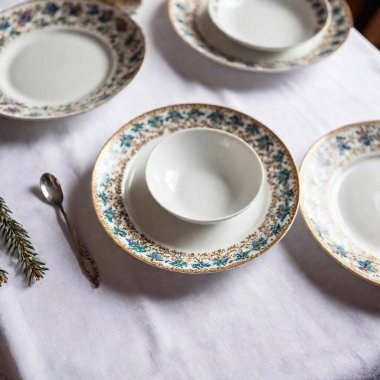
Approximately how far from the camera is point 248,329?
1.80ft

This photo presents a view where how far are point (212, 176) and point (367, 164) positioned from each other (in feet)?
0.81

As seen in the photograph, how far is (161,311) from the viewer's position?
564 mm

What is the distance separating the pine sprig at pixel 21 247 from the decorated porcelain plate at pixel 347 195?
0.37 m

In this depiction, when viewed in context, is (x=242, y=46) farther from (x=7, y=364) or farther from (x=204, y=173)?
(x=7, y=364)

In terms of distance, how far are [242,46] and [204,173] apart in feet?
1.01

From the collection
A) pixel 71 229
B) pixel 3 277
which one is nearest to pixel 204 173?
pixel 71 229

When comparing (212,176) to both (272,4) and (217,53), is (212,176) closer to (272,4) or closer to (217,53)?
(217,53)

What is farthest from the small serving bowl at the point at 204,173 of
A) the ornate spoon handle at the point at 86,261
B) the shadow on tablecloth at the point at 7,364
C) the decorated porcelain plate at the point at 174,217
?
the shadow on tablecloth at the point at 7,364

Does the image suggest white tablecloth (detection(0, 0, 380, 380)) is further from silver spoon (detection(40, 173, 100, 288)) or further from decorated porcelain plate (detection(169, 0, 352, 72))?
decorated porcelain plate (detection(169, 0, 352, 72))

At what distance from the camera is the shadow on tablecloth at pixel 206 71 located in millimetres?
817

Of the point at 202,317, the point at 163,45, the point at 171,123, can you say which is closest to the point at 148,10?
the point at 163,45

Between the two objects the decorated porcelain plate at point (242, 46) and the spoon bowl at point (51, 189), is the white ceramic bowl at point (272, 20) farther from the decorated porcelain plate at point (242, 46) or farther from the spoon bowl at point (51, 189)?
the spoon bowl at point (51, 189)

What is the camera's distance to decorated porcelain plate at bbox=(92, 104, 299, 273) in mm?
576

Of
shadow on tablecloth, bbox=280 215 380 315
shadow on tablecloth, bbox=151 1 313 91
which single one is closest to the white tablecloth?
shadow on tablecloth, bbox=280 215 380 315
